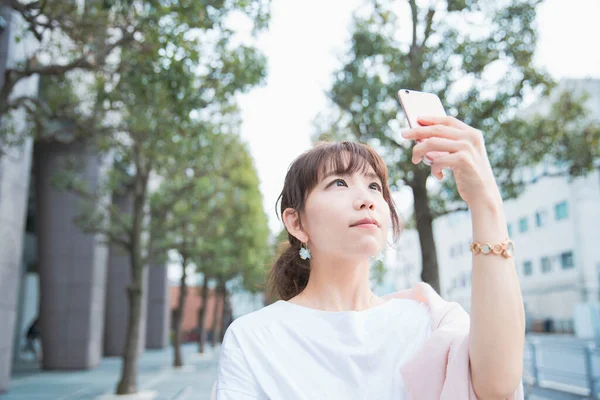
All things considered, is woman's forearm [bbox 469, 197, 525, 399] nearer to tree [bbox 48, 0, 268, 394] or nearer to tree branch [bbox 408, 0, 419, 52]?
tree [bbox 48, 0, 268, 394]

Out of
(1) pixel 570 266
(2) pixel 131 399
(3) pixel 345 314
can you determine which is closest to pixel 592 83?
(1) pixel 570 266

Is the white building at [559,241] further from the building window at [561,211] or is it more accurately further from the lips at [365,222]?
the lips at [365,222]

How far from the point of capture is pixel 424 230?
7641mm

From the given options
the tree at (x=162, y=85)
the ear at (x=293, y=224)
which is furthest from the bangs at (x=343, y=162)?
the tree at (x=162, y=85)

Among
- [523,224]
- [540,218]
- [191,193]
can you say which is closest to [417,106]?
[191,193]

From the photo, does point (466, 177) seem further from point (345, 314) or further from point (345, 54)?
point (345, 54)

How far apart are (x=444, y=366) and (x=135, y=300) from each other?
11184 millimetres

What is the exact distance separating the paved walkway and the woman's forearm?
11163mm

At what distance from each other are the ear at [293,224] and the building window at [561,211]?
3625 centimetres

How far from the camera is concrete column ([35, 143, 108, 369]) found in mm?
16984

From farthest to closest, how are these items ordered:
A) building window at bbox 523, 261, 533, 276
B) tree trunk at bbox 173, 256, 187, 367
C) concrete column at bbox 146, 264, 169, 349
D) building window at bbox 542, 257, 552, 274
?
building window at bbox 523, 261, 533, 276
building window at bbox 542, 257, 552, 274
concrete column at bbox 146, 264, 169, 349
tree trunk at bbox 173, 256, 187, 367

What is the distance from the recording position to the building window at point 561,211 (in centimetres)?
3430

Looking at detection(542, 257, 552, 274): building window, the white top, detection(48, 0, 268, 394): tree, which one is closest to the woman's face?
A: the white top

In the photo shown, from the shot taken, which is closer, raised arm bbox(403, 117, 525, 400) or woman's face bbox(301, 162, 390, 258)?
raised arm bbox(403, 117, 525, 400)
